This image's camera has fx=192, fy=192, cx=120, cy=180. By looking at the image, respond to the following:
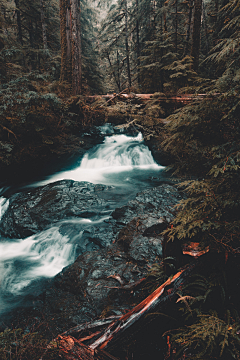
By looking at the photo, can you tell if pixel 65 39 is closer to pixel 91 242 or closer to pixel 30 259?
pixel 91 242

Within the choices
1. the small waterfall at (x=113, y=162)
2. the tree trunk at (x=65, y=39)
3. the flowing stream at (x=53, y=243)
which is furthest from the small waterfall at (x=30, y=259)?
the tree trunk at (x=65, y=39)

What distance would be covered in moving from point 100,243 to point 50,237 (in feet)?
4.94

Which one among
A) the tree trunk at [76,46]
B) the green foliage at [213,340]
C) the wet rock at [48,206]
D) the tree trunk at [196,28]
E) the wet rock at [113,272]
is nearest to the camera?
the green foliage at [213,340]

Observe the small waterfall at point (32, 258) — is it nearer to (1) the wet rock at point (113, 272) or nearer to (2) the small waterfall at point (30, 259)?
(2) the small waterfall at point (30, 259)

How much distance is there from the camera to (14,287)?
412 centimetres

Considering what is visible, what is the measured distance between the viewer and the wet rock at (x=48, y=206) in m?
5.67

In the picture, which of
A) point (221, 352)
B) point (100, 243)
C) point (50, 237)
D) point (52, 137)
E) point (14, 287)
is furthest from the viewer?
point (52, 137)

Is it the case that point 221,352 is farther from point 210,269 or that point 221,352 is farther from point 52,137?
point 52,137

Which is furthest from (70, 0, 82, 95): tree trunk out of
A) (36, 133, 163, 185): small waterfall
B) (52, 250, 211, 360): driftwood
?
(52, 250, 211, 360): driftwood

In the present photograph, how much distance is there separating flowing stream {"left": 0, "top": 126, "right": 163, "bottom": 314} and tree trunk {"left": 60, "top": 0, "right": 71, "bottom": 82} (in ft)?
18.5

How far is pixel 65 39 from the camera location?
1130 centimetres

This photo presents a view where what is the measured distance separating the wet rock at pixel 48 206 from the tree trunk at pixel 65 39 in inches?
312

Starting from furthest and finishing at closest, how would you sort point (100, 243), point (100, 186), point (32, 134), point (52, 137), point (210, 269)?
point (52, 137) → point (32, 134) → point (100, 186) → point (100, 243) → point (210, 269)

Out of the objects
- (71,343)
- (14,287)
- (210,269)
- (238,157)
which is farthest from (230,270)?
(14,287)
